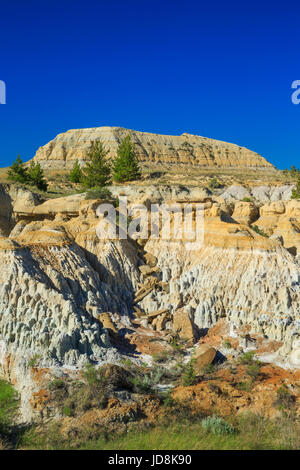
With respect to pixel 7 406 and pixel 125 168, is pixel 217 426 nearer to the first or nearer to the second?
pixel 7 406

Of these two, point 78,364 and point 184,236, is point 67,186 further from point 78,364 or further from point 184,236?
point 78,364

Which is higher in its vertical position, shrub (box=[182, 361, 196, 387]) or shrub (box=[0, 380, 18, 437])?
shrub (box=[182, 361, 196, 387])

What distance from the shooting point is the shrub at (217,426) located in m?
9.77

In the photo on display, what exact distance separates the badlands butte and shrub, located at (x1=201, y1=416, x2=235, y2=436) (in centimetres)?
110

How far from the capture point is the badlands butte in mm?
11586

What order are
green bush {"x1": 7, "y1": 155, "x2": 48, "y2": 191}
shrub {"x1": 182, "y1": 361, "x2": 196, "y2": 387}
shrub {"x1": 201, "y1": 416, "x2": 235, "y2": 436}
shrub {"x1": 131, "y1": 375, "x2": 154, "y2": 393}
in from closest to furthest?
shrub {"x1": 201, "y1": 416, "x2": 235, "y2": 436} → shrub {"x1": 131, "y1": 375, "x2": 154, "y2": 393} → shrub {"x1": 182, "y1": 361, "x2": 196, "y2": 387} → green bush {"x1": 7, "y1": 155, "x2": 48, "y2": 191}

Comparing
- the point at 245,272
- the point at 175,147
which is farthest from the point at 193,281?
the point at 175,147

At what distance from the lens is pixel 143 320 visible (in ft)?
58.3

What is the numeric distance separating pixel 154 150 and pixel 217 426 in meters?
85.7

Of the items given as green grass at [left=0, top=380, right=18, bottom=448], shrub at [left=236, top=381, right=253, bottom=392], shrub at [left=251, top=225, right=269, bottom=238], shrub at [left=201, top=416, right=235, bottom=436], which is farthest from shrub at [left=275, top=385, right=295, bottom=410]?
shrub at [left=251, top=225, right=269, bottom=238]

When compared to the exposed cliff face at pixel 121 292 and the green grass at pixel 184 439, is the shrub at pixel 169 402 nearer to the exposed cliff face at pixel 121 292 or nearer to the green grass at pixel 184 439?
the green grass at pixel 184 439

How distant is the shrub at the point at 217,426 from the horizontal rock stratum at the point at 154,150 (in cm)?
7891

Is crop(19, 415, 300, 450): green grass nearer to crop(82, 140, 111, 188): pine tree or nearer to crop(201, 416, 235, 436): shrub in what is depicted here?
crop(201, 416, 235, 436): shrub

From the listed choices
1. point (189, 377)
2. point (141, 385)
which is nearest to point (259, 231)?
point (189, 377)
